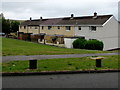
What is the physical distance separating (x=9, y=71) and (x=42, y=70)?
1.45 metres

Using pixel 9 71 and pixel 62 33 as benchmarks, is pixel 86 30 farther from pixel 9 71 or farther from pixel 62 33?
pixel 9 71

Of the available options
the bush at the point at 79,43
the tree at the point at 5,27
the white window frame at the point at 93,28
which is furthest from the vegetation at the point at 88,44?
the tree at the point at 5,27

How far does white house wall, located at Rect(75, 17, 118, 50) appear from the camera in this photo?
37250 mm

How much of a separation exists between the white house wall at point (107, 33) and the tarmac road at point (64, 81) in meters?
28.1

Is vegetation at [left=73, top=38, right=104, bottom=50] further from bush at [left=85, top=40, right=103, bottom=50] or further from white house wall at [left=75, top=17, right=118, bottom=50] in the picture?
white house wall at [left=75, top=17, right=118, bottom=50]

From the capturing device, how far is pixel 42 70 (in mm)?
9750

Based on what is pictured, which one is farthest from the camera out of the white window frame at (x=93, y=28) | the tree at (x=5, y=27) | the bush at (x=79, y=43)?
the tree at (x=5, y=27)

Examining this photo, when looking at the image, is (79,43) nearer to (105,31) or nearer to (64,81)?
(105,31)

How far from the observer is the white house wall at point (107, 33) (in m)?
37.2

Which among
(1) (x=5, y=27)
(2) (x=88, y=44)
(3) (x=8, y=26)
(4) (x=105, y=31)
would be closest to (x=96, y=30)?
(4) (x=105, y=31)

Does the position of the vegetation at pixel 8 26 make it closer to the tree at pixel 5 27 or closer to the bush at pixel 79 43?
the tree at pixel 5 27

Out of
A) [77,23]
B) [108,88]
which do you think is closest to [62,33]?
[77,23]

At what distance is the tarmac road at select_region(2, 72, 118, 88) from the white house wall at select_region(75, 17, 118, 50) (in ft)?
92.3

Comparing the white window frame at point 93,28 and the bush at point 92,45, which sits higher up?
the white window frame at point 93,28
